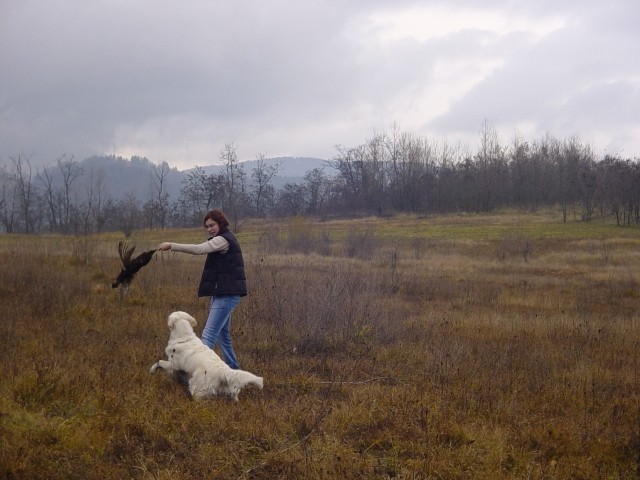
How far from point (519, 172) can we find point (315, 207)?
23423mm

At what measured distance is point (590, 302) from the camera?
1360 centimetres

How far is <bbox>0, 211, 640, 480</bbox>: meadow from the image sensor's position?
13.5 feet

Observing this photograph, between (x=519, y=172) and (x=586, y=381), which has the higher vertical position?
(x=519, y=172)

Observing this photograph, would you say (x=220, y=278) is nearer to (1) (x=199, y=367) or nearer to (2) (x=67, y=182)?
(1) (x=199, y=367)

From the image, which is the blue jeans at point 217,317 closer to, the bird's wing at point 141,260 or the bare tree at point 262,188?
the bird's wing at point 141,260

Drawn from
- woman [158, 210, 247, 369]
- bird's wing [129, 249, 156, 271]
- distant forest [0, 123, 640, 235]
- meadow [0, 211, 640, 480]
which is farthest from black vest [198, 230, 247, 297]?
distant forest [0, 123, 640, 235]

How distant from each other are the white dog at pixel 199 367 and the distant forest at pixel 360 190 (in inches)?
1670

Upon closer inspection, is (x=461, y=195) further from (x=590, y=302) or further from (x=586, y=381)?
(x=586, y=381)

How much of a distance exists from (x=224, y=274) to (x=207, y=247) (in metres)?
0.37

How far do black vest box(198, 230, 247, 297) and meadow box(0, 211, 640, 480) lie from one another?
1023mm

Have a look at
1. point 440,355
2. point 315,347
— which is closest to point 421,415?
point 440,355

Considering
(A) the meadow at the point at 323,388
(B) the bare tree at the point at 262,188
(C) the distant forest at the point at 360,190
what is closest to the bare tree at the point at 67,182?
(C) the distant forest at the point at 360,190

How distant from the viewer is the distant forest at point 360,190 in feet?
181

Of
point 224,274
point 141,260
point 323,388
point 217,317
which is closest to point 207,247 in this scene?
point 224,274
